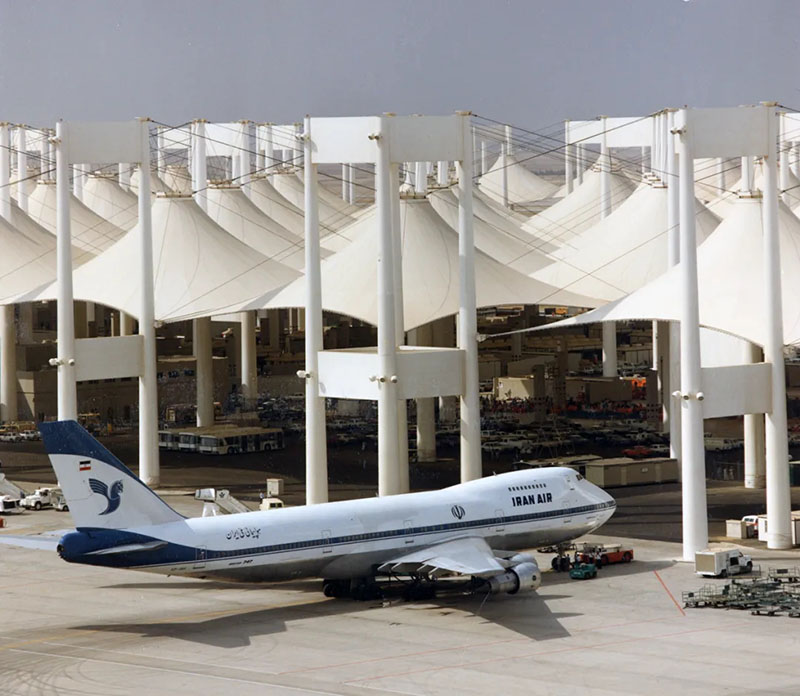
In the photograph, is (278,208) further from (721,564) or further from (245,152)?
(721,564)

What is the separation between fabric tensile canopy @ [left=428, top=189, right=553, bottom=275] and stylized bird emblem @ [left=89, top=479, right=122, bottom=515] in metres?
54.3

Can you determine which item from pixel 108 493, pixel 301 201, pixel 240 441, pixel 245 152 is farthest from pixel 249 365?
pixel 108 493

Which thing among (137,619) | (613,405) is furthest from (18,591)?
(613,405)

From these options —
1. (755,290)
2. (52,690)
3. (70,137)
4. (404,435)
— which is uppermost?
(70,137)

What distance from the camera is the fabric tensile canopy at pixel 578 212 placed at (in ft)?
472

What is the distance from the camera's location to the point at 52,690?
54.2 m

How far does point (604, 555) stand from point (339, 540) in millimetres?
13751

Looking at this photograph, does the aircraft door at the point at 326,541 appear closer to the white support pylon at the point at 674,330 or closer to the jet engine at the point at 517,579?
the jet engine at the point at 517,579

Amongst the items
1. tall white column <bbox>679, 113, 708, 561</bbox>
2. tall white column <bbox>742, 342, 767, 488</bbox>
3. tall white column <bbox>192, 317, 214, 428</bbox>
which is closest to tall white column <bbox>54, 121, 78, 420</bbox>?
tall white column <bbox>192, 317, 214, 428</bbox>

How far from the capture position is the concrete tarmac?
54.8m

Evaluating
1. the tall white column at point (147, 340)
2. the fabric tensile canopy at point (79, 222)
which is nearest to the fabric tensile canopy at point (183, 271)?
the tall white column at point (147, 340)

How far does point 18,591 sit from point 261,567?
1186 centimetres

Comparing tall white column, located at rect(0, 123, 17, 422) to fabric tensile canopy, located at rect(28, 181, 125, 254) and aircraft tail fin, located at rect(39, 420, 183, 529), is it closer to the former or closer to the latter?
fabric tensile canopy, located at rect(28, 181, 125, 254)

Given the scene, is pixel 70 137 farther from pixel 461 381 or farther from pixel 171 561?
pixel 171 561
